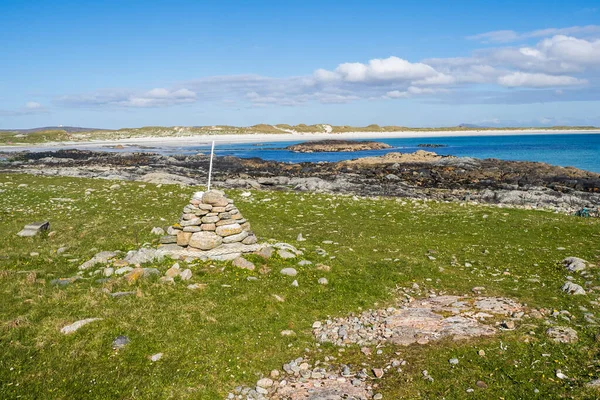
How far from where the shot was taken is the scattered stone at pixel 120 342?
9.91 m

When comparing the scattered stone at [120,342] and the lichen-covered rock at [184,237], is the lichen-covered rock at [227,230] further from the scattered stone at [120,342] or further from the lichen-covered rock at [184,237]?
the scattered stone at [120,342]

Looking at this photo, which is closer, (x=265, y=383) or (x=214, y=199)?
(x=265, y=383)

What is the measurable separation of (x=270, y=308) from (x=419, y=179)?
155 feet

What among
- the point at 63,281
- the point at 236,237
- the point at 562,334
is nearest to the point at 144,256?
the point at 63,281

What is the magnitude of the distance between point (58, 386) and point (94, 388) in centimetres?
78

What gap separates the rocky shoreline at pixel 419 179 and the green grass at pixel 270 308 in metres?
17.6

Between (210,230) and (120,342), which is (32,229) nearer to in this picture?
(210,230)

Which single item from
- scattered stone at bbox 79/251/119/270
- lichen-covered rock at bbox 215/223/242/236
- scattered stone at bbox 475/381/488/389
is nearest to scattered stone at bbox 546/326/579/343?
scattered stone at bbox 475/381/488/389

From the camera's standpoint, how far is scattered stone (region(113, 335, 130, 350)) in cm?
991

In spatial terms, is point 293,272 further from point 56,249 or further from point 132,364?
point 56,249

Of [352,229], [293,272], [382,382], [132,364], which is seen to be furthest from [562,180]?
[132,364]

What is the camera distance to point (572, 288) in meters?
12.8

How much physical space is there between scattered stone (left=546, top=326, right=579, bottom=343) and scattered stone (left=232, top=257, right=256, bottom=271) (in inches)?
373

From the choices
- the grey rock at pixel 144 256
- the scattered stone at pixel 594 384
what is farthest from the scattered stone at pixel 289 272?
the scattered stone at pixel 594 384
